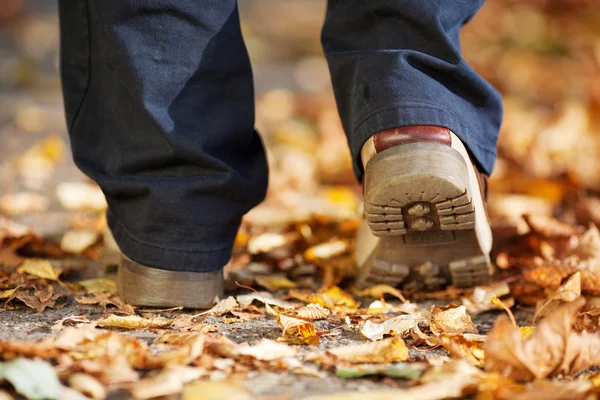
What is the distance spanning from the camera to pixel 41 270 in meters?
1.63

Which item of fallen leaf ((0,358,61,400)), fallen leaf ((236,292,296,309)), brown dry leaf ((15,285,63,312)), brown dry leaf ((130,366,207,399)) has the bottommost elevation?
fallen leaf ((236,292,296,309))

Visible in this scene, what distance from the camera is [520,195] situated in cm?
256

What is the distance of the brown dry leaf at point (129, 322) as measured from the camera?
1.30 metres

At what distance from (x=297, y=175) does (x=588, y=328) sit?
5.17 ft

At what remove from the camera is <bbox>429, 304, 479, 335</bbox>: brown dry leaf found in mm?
1322

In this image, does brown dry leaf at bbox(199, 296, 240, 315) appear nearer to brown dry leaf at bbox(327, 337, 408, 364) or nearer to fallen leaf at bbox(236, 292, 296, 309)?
fallen leaf at bbox(236, 292, 296, 309)

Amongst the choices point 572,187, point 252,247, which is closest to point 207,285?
point 252,247

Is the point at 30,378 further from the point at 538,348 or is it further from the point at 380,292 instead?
the point at 380,292

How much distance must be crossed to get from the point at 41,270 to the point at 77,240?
0.32 metres

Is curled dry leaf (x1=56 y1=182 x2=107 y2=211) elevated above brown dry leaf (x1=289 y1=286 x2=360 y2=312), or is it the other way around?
curled dry leaf (x1=56 y1=182 x2=107 y2=211)

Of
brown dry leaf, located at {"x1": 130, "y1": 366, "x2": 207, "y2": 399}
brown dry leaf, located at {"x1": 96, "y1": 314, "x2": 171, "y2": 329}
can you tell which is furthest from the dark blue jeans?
brown dry leaf, located at {"x1": 130, "y1": 366, "x2": 207, "y2": 399}

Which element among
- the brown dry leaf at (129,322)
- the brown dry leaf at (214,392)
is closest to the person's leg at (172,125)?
the brown dry leaf at (129,322)

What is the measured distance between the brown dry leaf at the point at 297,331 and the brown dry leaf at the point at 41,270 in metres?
0.59

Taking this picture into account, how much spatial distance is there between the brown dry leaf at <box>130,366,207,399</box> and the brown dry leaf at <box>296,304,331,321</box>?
1.20ft
